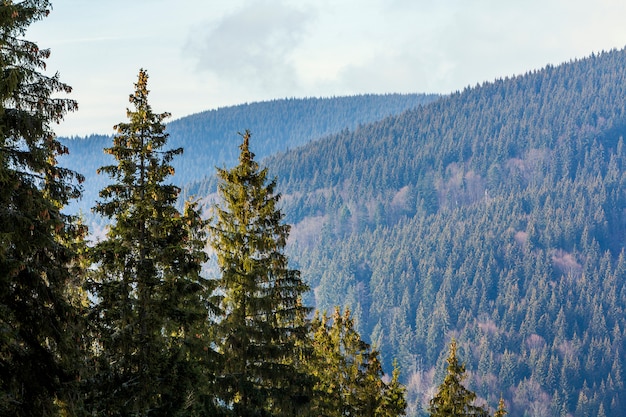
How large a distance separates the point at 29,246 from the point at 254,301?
10277mm

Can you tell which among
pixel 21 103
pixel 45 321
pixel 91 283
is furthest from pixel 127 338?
pixel 21 103

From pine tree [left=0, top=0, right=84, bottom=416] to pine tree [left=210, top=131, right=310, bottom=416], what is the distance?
8.84 metres

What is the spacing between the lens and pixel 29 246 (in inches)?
417

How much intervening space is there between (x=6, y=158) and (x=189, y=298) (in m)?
6.65

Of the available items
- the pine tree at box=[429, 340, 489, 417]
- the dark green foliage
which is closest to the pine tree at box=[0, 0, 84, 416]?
the dark green foliage

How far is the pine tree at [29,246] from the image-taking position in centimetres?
1038

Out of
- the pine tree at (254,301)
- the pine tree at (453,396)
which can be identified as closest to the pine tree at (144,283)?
the pine tree at (254,301)

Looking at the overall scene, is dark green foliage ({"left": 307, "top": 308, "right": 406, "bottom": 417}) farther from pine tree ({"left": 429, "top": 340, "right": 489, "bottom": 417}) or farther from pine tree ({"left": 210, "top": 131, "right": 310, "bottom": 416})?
pine tree ({"left": 210, "top": 131, "right": 310, "bottom": 416})

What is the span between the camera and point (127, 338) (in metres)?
15.4

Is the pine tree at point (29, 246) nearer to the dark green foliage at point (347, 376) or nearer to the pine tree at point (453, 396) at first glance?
the dark green foliage at point (347, 376)

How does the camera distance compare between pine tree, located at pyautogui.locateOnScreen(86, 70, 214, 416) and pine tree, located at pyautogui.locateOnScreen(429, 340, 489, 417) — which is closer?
pine tree, located at pyautogui.locateOnScreen(86, 70, 214, 416)

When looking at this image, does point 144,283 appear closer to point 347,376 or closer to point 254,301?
point 254,301

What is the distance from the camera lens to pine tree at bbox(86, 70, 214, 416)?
15375 mm

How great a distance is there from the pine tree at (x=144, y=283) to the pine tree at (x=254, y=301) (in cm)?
303
